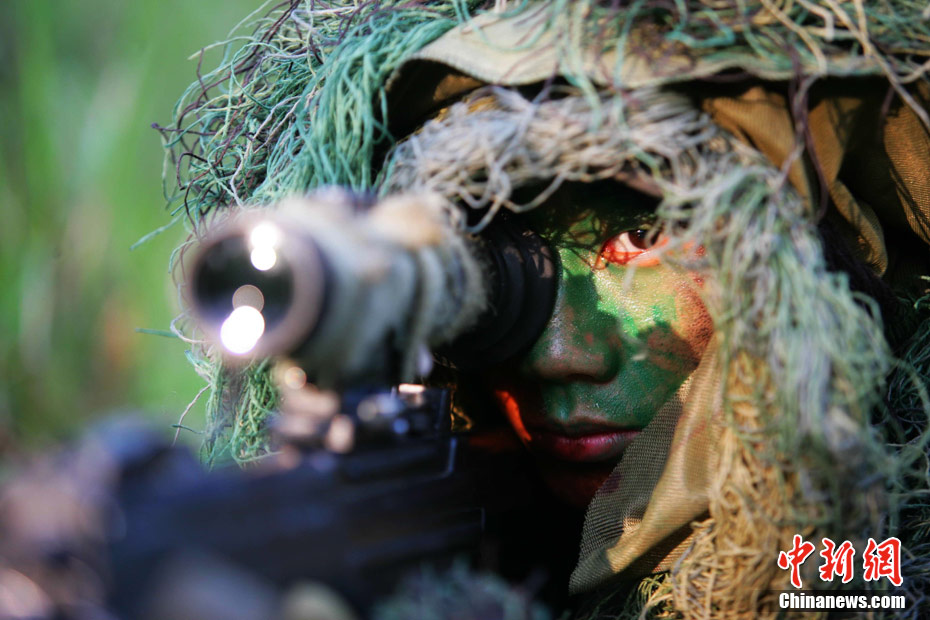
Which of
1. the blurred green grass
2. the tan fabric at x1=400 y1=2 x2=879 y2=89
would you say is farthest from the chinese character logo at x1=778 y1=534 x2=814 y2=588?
the blurred green grass

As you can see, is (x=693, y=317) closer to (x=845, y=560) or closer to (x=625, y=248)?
(x=625, y=248)

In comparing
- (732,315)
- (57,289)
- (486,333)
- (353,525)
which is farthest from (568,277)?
(57,289)

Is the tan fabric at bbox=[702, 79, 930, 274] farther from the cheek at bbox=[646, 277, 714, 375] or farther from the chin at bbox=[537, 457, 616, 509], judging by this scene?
the chin at bbox=[537, 457, 616, 509]

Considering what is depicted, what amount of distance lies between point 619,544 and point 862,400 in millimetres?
Result: 272

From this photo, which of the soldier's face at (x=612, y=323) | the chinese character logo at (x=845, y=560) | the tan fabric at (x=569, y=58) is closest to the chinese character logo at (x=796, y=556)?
the chinese character logo at (x=845, y=560)

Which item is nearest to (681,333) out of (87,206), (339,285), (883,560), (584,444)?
(584,444)

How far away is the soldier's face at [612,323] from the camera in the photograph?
827 mm

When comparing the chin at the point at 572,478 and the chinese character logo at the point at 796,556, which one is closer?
the chinese character logo at the point at 796,556

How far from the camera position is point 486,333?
2.52 ft

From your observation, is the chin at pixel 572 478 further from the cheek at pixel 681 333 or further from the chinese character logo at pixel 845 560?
the chinese character logo at pixel 845 560

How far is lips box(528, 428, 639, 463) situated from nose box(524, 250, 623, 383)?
8 centimetres

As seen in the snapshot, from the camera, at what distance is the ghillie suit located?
628 millimetres

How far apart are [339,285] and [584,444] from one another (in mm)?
471

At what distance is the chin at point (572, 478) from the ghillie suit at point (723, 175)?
92 millimetres
